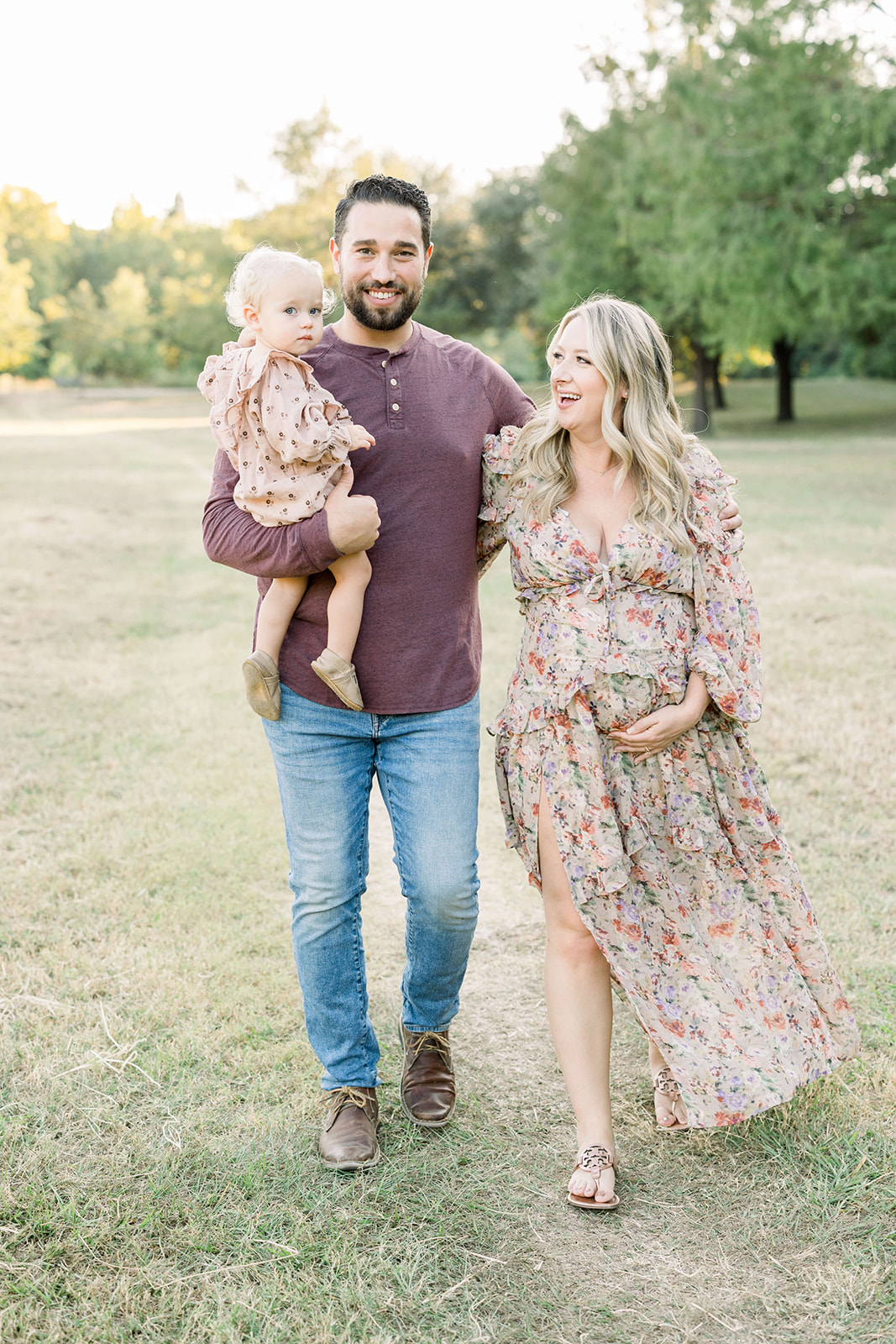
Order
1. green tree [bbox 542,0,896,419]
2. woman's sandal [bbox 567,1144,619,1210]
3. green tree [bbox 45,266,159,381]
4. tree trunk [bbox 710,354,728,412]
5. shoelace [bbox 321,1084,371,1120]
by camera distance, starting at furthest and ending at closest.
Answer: green tree [bbox 45,266,159,381] → tree trunk [bbox 710,354,728,412] → green tree [bbox 542,0,896,419] → shoelace [bbox 321,1084,371,1120] → woman's sandal [bbox 567,1144,619,1210]

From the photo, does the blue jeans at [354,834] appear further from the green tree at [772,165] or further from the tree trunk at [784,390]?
the tree trunk at [784,390]

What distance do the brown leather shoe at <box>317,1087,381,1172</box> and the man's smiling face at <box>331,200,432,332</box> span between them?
199 cm

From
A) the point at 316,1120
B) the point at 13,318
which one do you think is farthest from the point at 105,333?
the point at 316,1120

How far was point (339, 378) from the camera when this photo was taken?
3.01 m

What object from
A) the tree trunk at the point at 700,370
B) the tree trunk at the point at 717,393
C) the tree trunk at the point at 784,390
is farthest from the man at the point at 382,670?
the tree trunk at the point at 717,393

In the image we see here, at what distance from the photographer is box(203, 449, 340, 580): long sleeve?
2797mm

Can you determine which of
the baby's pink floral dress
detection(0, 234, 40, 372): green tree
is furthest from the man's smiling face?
detection(0, 234, 40, 372): green tree

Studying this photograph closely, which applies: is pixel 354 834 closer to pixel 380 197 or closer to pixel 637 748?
pixel 637 748

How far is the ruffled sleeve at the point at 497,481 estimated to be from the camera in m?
3.08

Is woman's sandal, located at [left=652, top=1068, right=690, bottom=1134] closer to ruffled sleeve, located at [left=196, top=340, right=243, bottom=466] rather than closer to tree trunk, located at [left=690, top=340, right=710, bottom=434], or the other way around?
ruffled sleeve, located at [left=196, top=340, right=243, bottom=466]

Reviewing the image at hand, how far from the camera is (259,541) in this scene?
9.38ft

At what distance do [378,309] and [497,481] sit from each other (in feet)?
1.76

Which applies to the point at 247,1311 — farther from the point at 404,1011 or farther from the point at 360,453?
the point at 360,453

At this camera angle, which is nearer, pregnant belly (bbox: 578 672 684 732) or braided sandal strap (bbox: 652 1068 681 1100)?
pregnant belly (bbox: 578 672 684 732)
